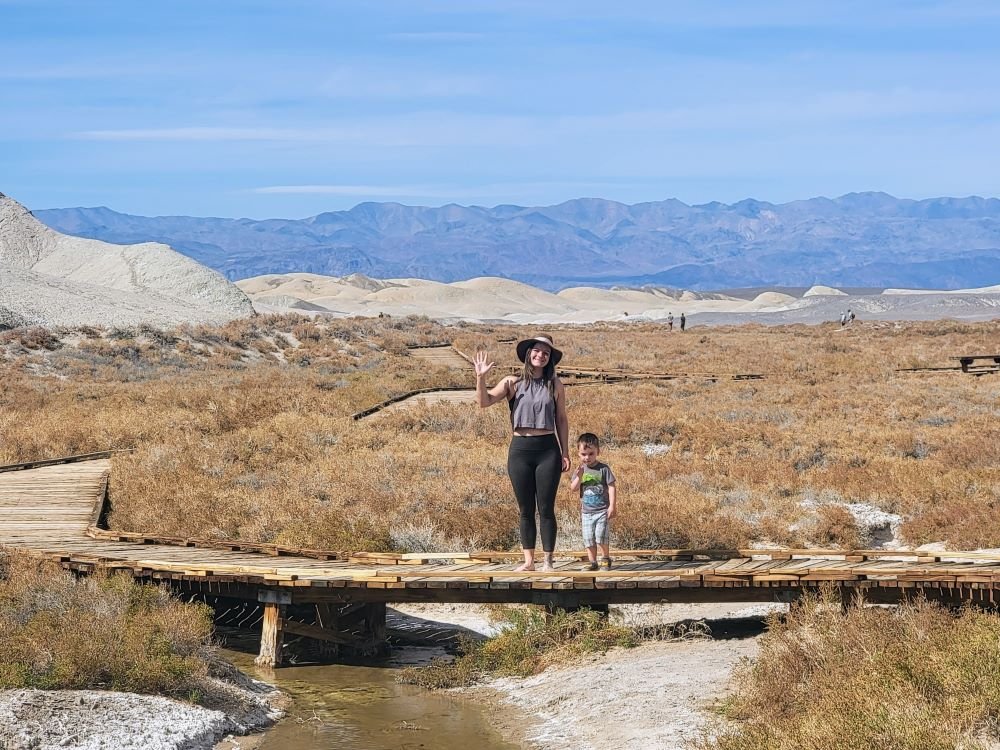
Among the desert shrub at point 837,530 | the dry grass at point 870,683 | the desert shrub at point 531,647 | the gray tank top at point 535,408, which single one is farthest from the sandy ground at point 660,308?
the dry grass at point 870,683

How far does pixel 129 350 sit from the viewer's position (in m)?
46.2

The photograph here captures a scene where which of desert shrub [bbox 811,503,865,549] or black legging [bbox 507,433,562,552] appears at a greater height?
black legging [bbox 507,433,562,552]

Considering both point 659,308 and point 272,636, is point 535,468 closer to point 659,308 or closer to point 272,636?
Result: point 272,636

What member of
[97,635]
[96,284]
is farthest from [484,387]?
[96,284]

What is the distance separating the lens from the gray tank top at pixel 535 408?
35.9ft

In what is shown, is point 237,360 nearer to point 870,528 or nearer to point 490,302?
point 870,528

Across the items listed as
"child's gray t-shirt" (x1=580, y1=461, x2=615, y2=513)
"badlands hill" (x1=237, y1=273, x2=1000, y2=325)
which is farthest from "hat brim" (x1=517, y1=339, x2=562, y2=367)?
"badlands hill" (x1=237, y1=273, x2=1000, y2=325)

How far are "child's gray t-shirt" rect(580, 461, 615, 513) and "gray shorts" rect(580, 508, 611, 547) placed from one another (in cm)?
12

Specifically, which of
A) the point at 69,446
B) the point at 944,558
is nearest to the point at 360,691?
the point at 944,558

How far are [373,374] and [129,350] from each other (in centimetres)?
1128

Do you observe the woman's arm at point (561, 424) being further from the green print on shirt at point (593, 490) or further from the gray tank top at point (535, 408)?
the green print on shirt at point (593, 490)

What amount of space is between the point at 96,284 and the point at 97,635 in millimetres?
73699

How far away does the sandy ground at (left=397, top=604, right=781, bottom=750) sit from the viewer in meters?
9.28

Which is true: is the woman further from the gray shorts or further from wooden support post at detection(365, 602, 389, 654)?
wooden support post at detection(365, 602, 389, 654)
